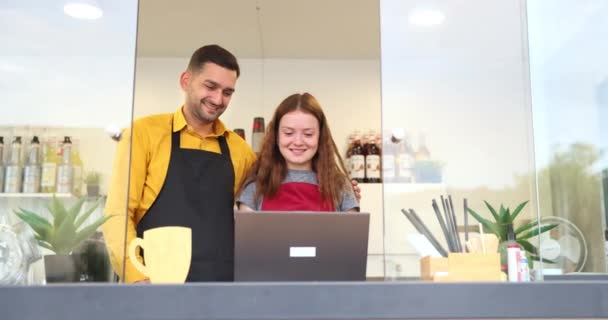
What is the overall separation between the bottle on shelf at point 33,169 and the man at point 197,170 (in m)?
0.23

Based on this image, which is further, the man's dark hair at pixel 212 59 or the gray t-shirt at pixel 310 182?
the man's dark hair at pixel 212 59

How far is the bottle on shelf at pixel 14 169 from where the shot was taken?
5.36ft

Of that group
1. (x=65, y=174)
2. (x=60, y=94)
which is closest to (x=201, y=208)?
(x=65, y=174)

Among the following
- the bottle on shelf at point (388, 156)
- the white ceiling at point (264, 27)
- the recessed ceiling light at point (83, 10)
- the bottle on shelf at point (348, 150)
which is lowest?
the bottle on shelf at point (388, 156)

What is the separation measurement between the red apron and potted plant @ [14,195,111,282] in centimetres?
46

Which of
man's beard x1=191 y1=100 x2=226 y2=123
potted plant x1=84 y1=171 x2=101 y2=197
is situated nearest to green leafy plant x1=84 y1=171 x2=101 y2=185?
potted plant x1=84 y1=171 x2=101 y2=197

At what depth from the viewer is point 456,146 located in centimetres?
191

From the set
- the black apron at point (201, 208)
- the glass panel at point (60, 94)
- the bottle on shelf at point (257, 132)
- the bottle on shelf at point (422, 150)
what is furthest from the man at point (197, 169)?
the bottle on shelf at point (257, 132)

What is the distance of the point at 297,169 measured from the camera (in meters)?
1.67

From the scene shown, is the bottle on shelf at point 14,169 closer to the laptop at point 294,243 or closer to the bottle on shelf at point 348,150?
the laptop at point 294,243

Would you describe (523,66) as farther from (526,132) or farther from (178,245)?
(178,245)

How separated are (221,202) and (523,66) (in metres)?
1.00

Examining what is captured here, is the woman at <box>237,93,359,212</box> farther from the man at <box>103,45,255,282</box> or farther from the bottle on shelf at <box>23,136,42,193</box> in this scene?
the bottle on shelf at <box>23,136,42,193</box>

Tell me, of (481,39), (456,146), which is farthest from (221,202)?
(481,39)
